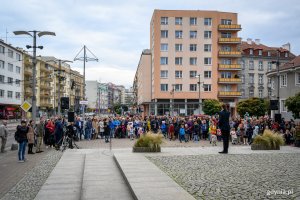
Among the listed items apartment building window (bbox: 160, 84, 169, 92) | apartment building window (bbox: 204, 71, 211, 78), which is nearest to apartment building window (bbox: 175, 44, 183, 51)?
apartment building window (bbox: 204, 71, 211, 78)

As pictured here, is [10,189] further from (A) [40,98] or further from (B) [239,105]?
(A) [40,98]

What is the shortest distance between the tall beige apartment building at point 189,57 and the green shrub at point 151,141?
1874 inches

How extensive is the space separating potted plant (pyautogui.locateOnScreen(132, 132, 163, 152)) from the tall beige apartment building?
47602mm

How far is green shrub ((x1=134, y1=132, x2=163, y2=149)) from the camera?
53.6ft

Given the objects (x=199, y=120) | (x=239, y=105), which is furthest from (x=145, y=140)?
(x=239, y=105)

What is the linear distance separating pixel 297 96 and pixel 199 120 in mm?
9272

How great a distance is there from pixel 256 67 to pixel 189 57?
26.3 meters

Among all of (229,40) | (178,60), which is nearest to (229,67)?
(229,40)

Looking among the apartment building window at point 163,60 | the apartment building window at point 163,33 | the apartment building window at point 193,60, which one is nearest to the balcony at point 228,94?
the apartment building window at point 193,60

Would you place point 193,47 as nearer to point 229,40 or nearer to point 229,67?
point 229,40

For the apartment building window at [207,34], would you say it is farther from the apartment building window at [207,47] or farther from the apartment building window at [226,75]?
the apartment building window at [226,75]

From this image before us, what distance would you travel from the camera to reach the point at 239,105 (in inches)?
2282

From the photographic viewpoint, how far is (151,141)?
16422 millimetres

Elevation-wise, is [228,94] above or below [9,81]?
below
